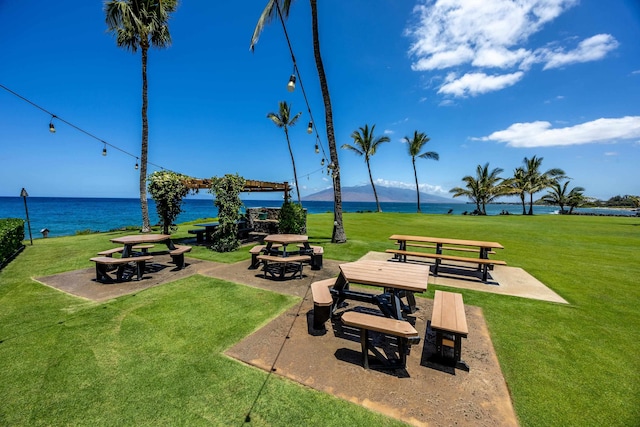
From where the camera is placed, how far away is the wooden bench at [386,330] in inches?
115

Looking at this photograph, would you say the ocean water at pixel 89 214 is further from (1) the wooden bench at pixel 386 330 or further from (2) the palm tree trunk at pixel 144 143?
(1) the wooden bench at pixel 386 330

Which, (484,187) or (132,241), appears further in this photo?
(484,187)

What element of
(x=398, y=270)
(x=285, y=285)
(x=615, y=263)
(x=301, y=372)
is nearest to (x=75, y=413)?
(x=301, y=372)

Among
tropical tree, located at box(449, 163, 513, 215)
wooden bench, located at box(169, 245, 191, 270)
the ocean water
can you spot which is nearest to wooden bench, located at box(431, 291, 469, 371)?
wooden bench, located at box(169, 245, 191, 270)

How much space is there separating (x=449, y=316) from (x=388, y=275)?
3.65ft

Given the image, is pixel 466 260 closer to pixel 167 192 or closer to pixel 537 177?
pixel 167 192

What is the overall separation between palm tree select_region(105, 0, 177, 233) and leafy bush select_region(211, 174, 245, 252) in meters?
6.82

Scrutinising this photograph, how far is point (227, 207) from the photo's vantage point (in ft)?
31.8

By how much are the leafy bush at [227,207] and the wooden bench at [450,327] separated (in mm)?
8155

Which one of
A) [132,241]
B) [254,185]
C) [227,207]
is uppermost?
[254,185]

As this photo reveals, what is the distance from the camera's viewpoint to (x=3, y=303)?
4914 millimetres

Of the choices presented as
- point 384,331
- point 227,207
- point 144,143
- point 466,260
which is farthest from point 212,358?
point 144,143

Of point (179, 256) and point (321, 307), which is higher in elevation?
point (179, 256)

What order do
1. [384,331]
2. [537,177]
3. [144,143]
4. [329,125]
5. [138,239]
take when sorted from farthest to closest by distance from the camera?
[537,177] < [144,143] < [329,125] < [138,239] < [384,331]
